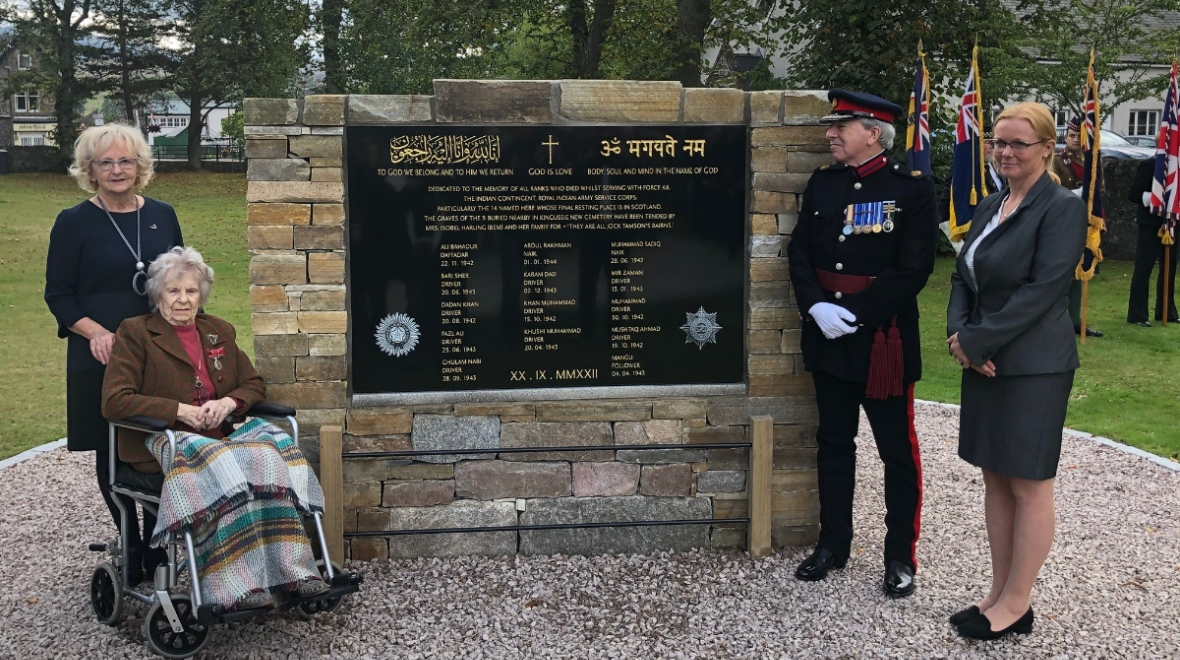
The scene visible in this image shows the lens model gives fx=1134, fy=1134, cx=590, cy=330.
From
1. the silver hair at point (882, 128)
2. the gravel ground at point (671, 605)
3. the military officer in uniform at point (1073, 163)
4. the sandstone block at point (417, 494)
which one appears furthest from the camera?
the military officer in uniform at point (1073, 163)

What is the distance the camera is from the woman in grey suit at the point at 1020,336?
3982mm

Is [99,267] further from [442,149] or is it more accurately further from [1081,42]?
[1081,42]

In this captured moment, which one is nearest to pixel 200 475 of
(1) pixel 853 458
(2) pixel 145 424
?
(2) pixel 145 424

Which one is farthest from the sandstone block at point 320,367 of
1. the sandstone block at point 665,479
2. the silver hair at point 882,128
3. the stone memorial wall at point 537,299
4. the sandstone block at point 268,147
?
the silver hair at point 882,128

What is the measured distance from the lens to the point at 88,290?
14.9ft

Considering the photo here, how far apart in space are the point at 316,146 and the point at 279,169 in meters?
0.18

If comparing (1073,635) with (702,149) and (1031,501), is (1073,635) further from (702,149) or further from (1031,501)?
(702,149)

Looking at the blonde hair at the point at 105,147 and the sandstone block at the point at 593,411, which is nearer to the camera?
the blonde hair at the point at 105,147

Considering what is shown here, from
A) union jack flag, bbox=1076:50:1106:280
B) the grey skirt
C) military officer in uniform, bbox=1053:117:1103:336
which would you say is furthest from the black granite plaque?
military officer in uniform, bbox=1053:117:1103:336

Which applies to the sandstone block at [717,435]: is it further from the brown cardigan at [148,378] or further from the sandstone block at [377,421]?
the brown cardigan at [148,378]

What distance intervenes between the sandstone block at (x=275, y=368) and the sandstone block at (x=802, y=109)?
2.40 m

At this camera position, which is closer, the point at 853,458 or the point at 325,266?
the point at 325,266

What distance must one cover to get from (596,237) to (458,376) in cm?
86

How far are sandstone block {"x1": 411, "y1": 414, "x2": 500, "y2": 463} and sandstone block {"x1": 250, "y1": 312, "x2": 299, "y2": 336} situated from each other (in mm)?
660
